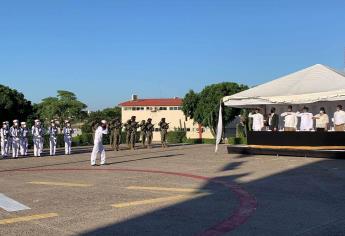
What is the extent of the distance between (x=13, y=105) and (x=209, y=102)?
27493 mm

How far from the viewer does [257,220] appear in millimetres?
7590

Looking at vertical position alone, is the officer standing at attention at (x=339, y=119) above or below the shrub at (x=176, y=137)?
above

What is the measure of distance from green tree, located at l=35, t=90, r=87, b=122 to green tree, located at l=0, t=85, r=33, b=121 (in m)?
51.0

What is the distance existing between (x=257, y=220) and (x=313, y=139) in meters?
11.9

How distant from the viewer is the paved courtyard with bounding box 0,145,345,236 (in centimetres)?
718

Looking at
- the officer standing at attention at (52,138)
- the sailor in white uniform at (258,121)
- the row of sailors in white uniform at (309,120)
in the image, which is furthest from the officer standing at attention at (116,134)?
the row of sailors in white uniform at (309,120)

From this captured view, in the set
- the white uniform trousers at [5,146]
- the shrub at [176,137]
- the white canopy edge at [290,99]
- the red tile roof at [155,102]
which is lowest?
the white uniform trousers at [5,146]

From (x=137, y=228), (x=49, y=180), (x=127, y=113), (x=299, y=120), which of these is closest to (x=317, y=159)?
(x=299, y=120)

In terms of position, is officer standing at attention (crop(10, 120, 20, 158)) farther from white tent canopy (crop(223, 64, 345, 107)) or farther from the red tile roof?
the red tile roof

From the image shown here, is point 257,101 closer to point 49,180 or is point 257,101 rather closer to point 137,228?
point 49,180

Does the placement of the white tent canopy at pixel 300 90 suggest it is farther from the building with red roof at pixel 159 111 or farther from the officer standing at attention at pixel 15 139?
the building with red roof at pixel 159 111

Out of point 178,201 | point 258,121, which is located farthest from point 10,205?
point 258,121

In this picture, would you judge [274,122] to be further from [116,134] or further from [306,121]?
[116,134]

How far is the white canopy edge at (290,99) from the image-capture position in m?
18.3
